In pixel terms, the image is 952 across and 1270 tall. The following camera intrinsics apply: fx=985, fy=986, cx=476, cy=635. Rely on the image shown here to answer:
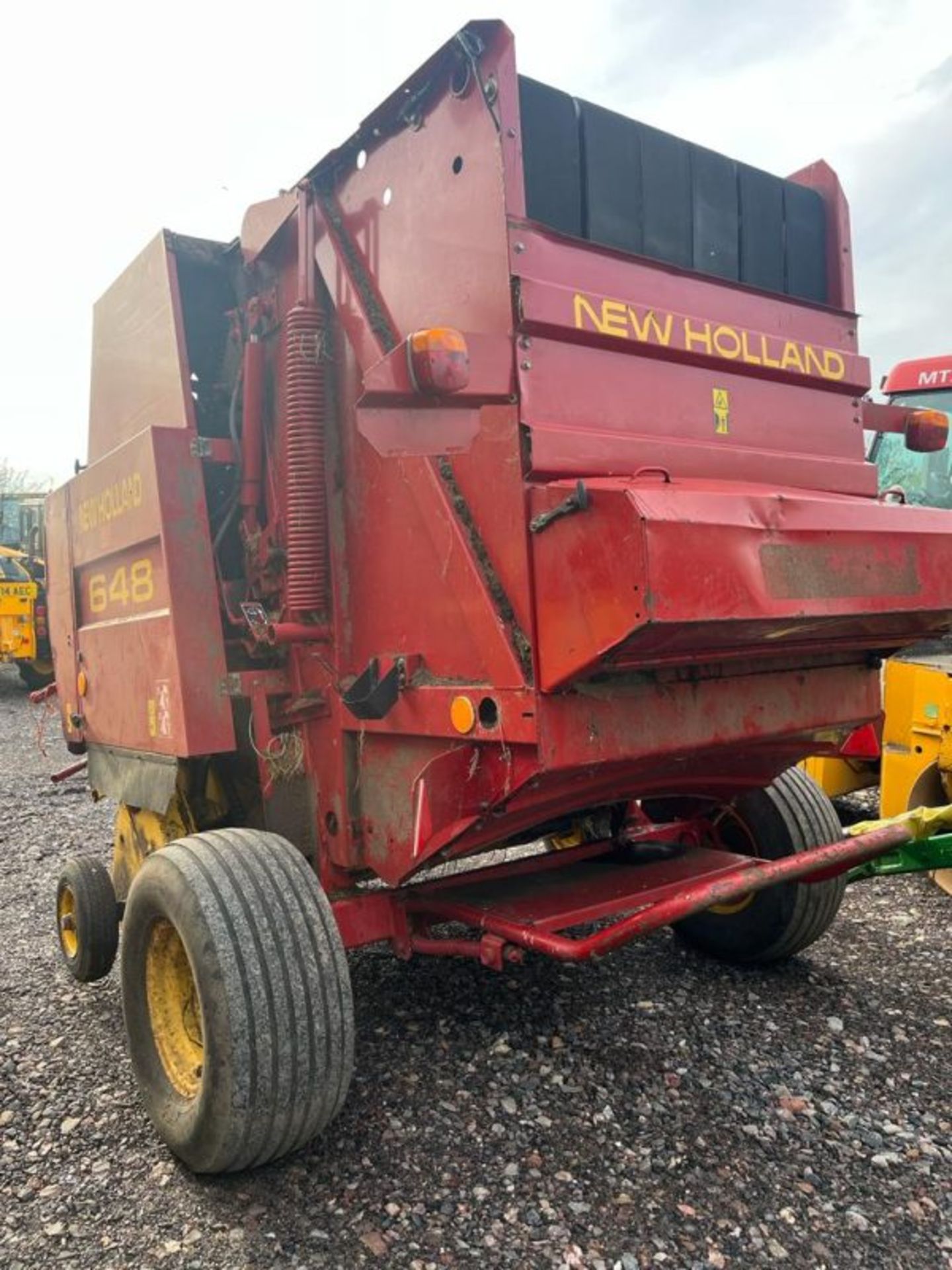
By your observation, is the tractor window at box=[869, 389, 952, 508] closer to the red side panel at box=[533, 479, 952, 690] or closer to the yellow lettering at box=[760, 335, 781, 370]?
the yellow lettering at box=[760, 335, 781, 370]

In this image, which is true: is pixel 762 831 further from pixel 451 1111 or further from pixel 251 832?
pixel 251 832

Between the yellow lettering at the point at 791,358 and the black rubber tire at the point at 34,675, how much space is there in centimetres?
1421

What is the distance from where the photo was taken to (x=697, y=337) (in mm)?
2672

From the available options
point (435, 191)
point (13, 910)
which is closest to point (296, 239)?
point (435, 191)

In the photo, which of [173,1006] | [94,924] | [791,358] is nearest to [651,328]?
[791,358]

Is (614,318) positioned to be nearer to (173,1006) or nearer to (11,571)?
(173,1006)

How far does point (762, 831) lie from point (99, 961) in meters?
2.54

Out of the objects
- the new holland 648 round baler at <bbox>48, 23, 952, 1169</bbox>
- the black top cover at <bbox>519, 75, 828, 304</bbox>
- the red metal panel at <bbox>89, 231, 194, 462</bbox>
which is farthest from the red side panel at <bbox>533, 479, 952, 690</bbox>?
the red metal panel at <bbox>89, 231, 194, 462</bbox>

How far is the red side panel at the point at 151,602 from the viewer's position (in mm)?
3107

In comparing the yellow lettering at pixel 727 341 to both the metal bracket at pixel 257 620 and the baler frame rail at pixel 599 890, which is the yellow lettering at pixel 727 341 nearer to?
the baler frame rail at pixel 599 890

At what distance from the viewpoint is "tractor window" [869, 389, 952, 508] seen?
Answer: 6.64 meters

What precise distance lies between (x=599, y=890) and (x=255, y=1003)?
115 cm

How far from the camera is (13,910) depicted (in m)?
4.87

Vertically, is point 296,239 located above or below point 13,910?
above
